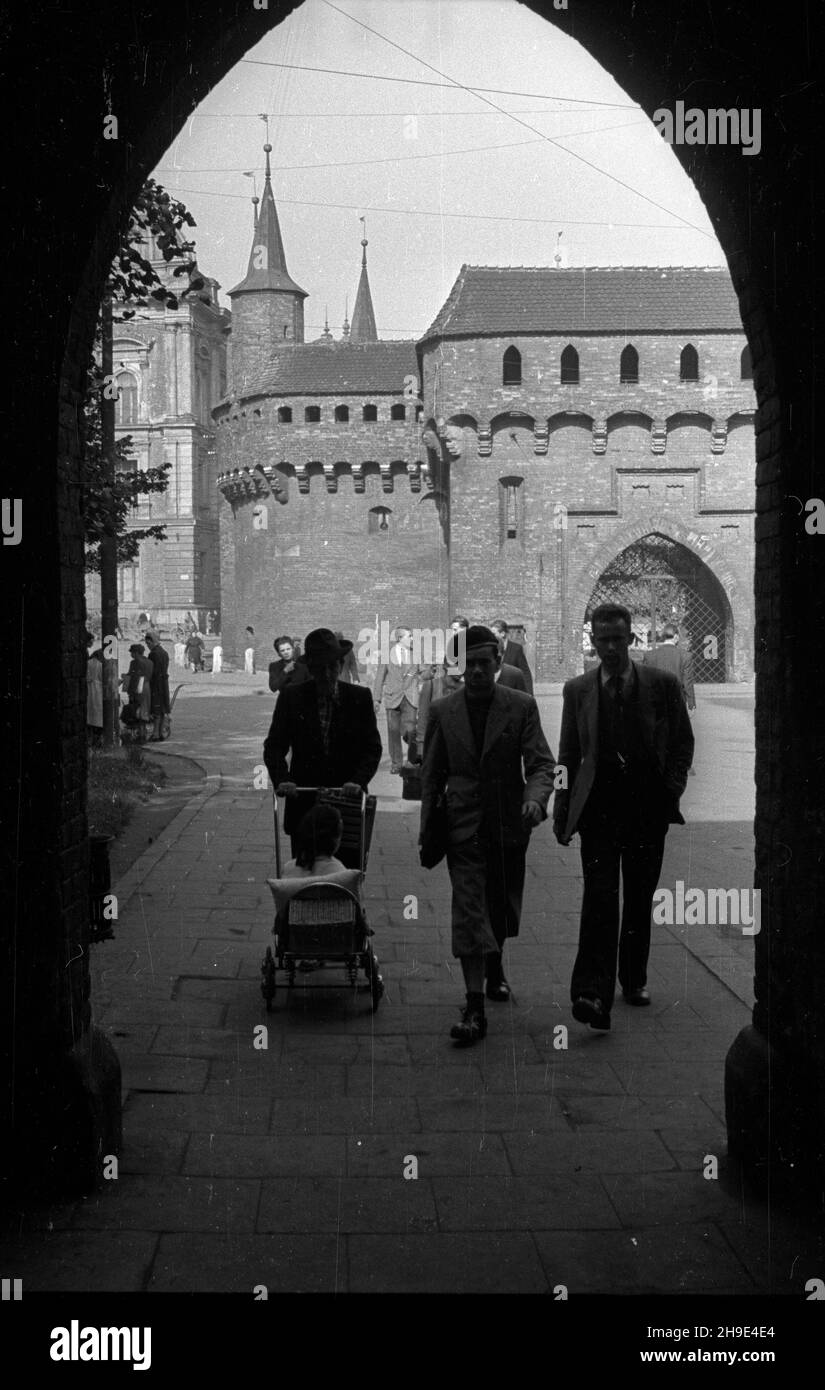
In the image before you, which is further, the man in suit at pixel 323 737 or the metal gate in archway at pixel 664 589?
the metal gate in archway at pixel 664 589

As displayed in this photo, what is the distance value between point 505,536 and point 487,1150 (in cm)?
3744

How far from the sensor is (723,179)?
→ 4.67 meters

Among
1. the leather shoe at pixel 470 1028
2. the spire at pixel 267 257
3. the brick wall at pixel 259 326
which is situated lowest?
the leather shoe at pixel 470 1028

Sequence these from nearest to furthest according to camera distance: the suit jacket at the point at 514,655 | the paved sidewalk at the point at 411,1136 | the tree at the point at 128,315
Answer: the paved sidewalk at the point at 411,1136, the tree at the point at 128,315, the suit jacket at the point at 514,655

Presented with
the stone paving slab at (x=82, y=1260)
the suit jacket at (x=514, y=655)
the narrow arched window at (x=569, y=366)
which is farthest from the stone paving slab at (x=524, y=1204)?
the narrow arched window at (x=569, y=366)

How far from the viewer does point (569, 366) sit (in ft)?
139

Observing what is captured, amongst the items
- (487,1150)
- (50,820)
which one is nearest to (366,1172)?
(487,1150)

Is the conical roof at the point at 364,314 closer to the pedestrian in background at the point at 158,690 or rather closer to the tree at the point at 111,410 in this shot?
the pedestrian in background at the point at 158,690

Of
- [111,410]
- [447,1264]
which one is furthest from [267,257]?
[447,1264]

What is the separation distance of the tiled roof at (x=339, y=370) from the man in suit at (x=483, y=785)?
41.9m

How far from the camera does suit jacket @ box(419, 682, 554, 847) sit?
662 centimetres
